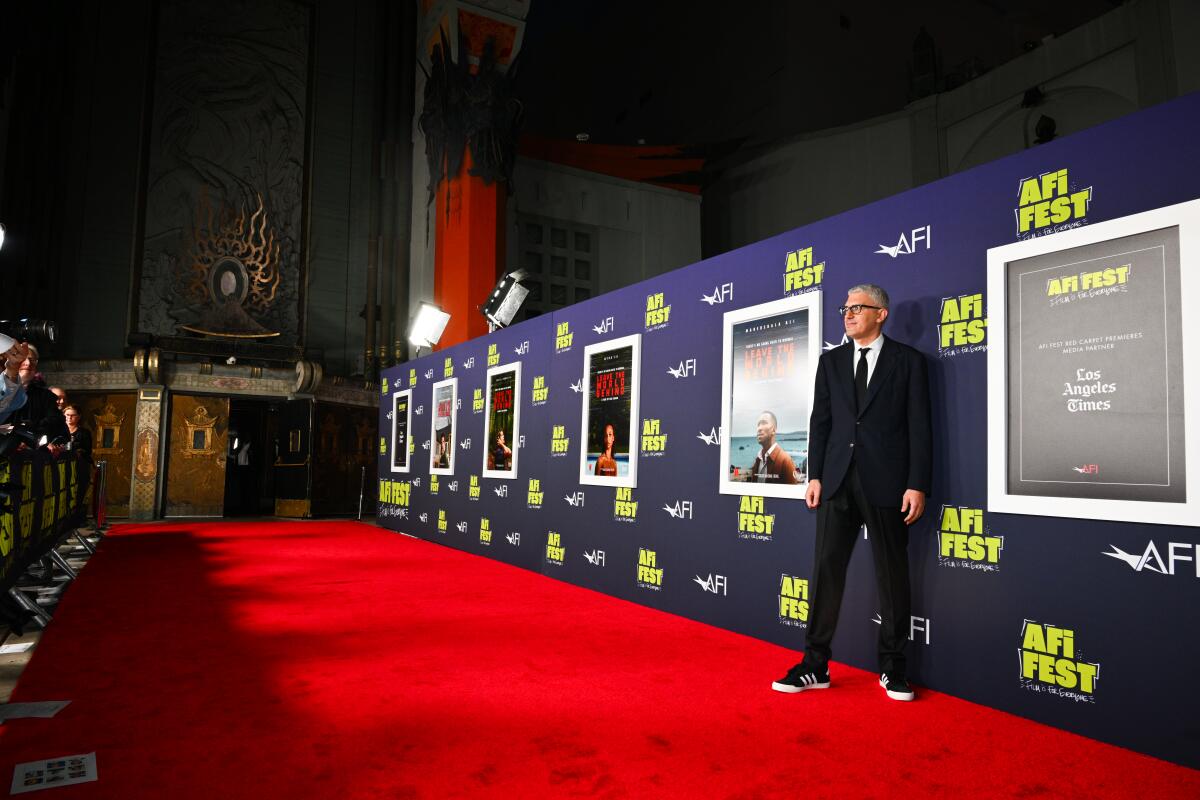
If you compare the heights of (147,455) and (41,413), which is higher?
(41,413)

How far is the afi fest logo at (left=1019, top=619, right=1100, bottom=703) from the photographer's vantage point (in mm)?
2725

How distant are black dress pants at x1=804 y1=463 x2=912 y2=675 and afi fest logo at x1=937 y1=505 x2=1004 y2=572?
0.18 metres

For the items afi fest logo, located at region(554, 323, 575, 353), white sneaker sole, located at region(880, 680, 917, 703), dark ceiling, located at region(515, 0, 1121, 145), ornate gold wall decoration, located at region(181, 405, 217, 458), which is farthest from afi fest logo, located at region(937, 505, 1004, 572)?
dark ceiling, located at region(515, 0, 1121, 145)

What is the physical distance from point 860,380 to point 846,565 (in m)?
0.81

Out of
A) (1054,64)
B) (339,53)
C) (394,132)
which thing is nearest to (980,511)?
(1054,64)

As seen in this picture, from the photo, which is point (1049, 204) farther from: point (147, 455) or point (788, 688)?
point (147, 455)

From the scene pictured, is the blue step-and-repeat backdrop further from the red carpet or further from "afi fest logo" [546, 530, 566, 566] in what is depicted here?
the red carpet

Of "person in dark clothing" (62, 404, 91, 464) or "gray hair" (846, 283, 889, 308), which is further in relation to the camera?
"person in dark clothing" (62, 404, 91, 464)

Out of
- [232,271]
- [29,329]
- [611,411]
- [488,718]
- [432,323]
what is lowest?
[488,718]

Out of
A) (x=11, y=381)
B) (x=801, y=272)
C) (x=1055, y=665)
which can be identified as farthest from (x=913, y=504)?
(x=11, y=381)

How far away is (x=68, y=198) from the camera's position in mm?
13273

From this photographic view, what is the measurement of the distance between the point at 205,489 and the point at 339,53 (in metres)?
8.98

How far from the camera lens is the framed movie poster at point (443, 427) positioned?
352 inches

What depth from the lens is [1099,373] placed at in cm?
275
